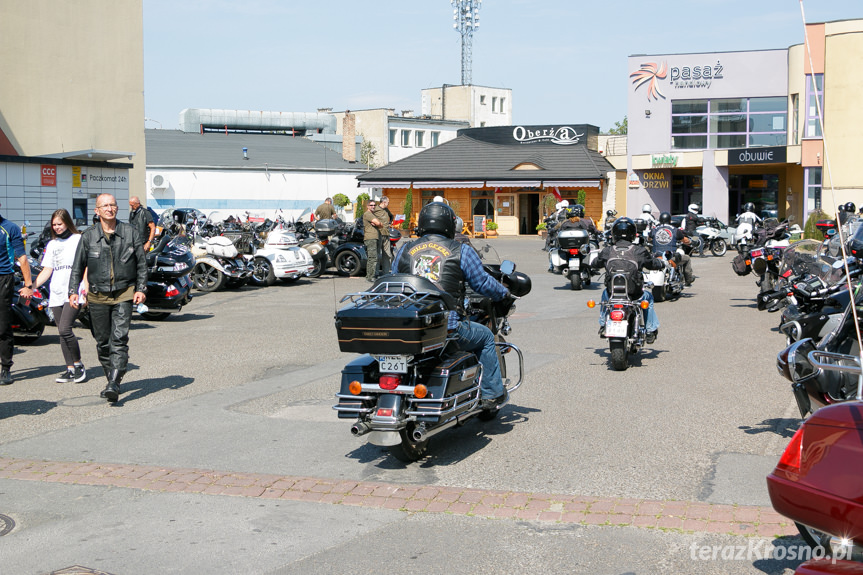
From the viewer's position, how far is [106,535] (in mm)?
5215

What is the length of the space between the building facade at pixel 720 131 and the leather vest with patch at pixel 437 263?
118 ft

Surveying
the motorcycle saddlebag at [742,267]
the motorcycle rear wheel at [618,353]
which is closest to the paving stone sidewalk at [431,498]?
the motorcycle rear wheel at [618,353]

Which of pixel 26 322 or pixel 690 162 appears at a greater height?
pixel 690 162

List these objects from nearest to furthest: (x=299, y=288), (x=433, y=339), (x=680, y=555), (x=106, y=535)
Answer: (x=680, y=555) → (x=106, y=535) → (x=433, y=339) → (x=299, y=288)

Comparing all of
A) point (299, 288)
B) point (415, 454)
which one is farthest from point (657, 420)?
point (299, 288)

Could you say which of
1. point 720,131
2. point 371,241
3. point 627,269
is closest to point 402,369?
point 627,269

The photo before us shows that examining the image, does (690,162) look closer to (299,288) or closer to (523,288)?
(299,288)

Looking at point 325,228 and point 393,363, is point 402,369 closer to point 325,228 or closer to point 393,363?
point 393,363

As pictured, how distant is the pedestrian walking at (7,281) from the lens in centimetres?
965

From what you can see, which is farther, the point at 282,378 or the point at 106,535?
the point at 282,378

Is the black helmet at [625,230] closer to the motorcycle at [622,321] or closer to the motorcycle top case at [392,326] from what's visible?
the motorcycle at [622,321]

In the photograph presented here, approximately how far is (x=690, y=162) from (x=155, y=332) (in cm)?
3716

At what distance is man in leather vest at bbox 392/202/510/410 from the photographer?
6.97 meters

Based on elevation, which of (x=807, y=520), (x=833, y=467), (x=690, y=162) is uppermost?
(x=690, y=162)
